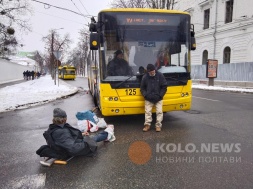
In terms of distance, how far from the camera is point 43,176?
3588 mm

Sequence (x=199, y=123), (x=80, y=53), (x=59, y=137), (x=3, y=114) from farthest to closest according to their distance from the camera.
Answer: (x=80, y=53)
(x=3, y=114)
(x=199, y=123)
(x=59, y=137)

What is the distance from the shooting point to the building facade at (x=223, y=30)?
23891 millimetres

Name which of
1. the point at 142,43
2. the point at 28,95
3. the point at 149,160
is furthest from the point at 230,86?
the point at 149,160

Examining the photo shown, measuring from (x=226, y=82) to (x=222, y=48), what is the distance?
19.7 feet

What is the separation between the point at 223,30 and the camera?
26875 millimetres

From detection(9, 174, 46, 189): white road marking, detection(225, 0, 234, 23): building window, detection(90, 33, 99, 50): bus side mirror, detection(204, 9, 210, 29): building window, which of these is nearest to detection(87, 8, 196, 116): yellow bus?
detection(90, 33, 99, 50): bus side mirror

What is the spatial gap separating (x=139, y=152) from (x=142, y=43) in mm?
3147

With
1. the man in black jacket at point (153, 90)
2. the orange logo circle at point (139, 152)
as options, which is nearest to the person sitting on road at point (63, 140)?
the orange logo circle at point (139, 152)

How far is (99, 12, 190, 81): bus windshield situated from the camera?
6.20 meters

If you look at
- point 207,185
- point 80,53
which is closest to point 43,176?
point 207,185

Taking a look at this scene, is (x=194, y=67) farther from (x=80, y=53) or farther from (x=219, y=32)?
(x=80, y=53)

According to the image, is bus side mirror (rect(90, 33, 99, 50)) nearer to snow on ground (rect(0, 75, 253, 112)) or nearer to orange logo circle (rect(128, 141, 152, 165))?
orange logo circle (rect(128, 141, 152, 165))

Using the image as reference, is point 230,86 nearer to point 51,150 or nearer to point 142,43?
point 142,43

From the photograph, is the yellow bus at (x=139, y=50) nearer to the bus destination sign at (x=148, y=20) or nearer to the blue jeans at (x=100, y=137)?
the bus destination sign at (x=148, y=20)
